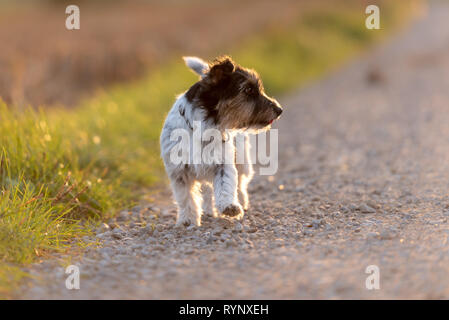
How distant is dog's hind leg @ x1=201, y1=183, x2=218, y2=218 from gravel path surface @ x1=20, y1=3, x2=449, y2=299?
0.29 metres

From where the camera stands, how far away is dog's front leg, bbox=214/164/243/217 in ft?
15.3

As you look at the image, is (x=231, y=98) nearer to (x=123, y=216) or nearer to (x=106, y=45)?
(x=123, y=216)

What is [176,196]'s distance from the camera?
16.5 feet

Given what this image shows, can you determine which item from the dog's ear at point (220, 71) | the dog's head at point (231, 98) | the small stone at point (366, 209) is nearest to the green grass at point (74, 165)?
the dog's head at point (231, 98)

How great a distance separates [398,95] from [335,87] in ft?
5.71

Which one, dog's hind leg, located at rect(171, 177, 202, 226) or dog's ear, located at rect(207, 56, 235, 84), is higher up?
dog's ear, located at rect(207, 56, 235, 84)

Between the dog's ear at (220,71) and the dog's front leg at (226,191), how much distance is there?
2.35 ft

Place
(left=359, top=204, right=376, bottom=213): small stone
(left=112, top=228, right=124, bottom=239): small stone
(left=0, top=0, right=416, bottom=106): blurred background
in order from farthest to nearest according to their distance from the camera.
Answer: (left=0, top=0, right=416, bottom=106): blurred background < (left=359, top=204, right=376, bottom=213): small stone < (left=112, top=228, right=124, bottom=239): small stone

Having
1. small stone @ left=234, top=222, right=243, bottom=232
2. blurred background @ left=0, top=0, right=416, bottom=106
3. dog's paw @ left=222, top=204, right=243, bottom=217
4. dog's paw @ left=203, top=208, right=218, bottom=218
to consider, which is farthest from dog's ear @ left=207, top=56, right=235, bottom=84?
blurred background @ left=0, top=0, right=416, bottom=106

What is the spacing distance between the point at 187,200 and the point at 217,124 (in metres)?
0.71

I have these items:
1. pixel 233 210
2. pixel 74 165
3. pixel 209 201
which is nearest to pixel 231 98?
pixel 233 210

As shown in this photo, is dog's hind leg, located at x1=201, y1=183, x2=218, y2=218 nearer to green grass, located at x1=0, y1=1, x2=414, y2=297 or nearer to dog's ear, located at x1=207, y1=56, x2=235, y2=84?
green grass, located at x1=0, y1=1, x2=414, y2=297
